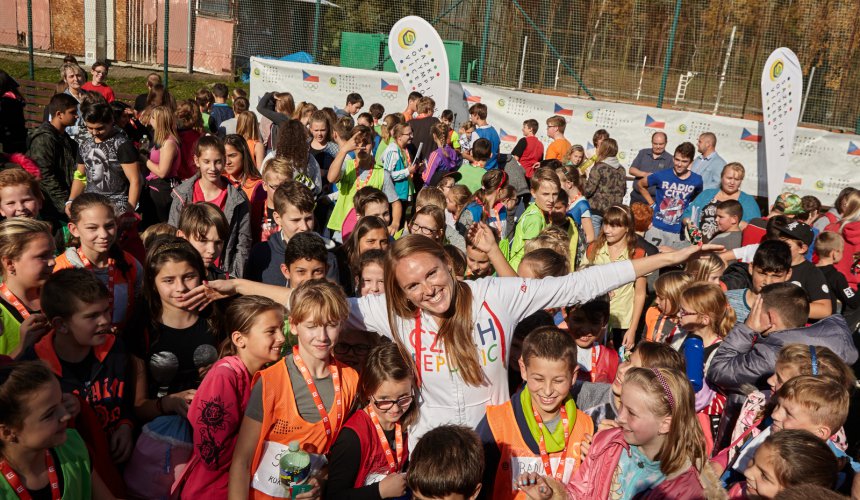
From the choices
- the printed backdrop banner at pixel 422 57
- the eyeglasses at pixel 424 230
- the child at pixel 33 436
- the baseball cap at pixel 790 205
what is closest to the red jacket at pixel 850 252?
the baseball cap at pixel 790 205

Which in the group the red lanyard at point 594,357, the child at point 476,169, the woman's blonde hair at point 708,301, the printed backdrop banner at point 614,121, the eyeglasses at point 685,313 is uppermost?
the printed backdrop banner at point 614,121

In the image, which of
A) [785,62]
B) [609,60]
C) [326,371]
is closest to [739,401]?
[326,371]

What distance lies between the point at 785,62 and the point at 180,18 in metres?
18.8

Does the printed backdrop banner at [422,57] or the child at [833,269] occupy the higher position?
the printed backdrop banner at [422,57]

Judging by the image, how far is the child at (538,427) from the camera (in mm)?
2877

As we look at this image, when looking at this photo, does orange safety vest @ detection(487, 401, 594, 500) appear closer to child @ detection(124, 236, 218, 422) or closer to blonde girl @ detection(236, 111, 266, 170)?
child @ detection(124, 236, 218, 422)

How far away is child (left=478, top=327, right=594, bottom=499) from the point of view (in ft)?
9.44

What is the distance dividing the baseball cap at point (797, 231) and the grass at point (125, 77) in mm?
17045

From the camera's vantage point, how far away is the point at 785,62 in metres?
11.8

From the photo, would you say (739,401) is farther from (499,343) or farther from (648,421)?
(499,343)

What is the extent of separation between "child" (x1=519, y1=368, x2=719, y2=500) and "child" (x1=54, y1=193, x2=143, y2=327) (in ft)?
8.47

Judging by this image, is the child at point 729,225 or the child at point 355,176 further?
the child at point 355,176

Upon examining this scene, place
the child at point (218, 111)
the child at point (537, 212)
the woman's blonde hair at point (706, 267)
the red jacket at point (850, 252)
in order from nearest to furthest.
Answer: the woman's blonde hair at point (706, 267), the child at point (537, 212), the red jacket at point (850, 252), the child at point (218, 111)

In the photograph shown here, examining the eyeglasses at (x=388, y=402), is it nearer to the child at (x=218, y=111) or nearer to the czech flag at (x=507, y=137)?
the child at (x=218, y=111)
